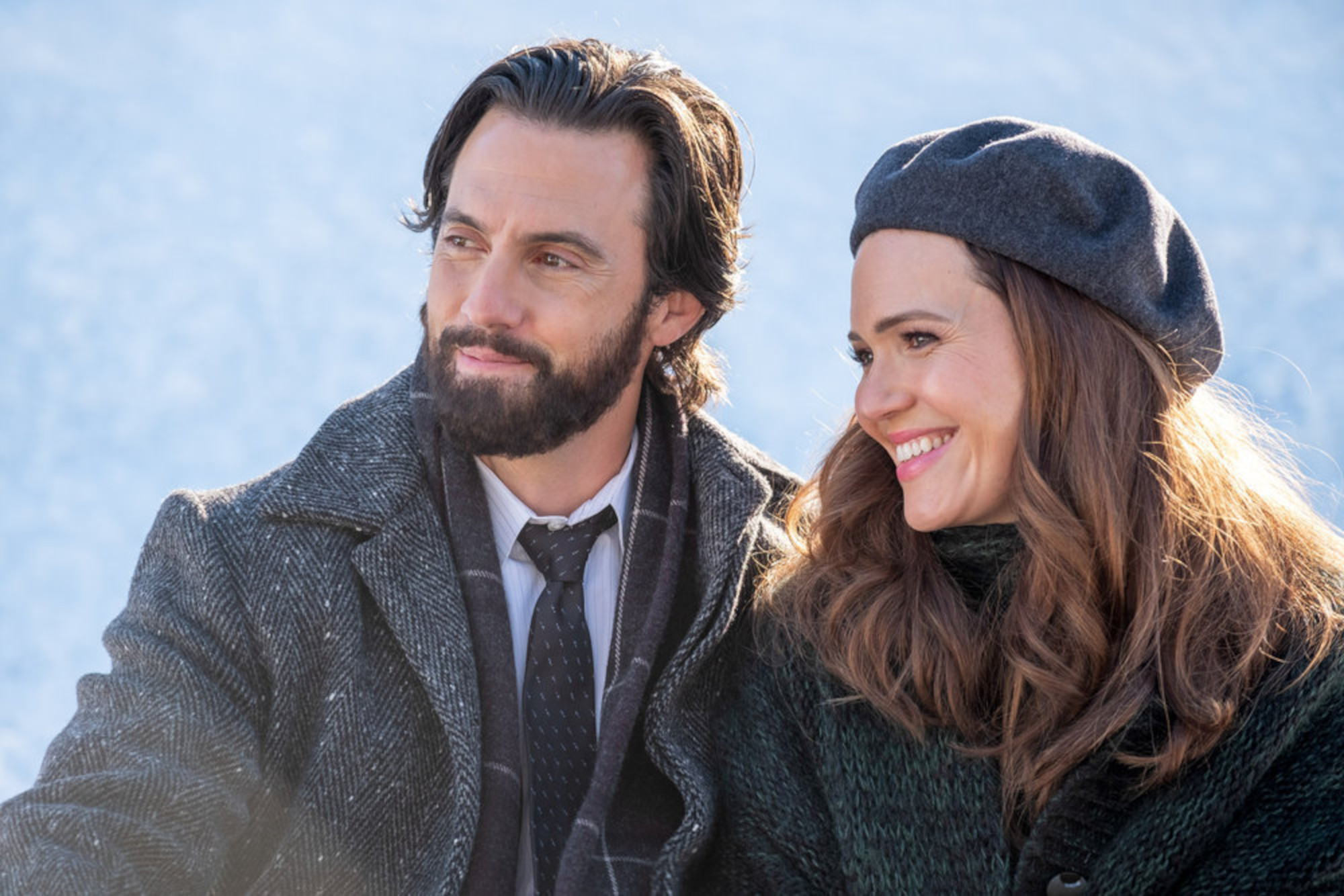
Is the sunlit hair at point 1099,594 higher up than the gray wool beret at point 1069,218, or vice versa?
the gray wool beret at point 1069,218

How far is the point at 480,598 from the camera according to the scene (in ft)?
10.0

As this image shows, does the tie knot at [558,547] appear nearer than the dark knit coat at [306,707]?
No

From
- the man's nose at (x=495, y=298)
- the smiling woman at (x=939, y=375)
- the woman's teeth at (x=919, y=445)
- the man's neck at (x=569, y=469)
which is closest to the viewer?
the smiling woman at (x=939, y=375)

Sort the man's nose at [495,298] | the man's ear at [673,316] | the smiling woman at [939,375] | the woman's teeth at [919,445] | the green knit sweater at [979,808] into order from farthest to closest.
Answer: the man's ear at [673,316]
the man's nose at [495,298]
the woman's teeth at [919,445]
the smiling woman at [939,375]
the green knit sweater at [979,808]

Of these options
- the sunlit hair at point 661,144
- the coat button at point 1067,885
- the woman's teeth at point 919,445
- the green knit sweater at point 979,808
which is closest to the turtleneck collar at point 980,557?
the green knit sweater at point 979,808

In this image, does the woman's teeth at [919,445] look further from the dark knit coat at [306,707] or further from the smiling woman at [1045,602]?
the dark knit coat at [306,707]

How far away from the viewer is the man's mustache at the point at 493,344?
3139 mm

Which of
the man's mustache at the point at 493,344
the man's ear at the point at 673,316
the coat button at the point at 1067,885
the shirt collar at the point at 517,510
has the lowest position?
the coat button at the point at 1067,885

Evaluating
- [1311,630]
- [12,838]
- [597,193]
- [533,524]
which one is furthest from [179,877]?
[1311,630]

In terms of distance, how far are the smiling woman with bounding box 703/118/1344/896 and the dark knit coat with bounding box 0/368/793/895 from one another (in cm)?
30

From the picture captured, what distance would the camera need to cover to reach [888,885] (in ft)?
8.85

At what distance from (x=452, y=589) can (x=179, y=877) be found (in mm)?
740

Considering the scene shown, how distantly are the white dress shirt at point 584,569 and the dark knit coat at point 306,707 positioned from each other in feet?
0.64

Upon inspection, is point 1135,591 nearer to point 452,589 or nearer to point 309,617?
point 452,589
